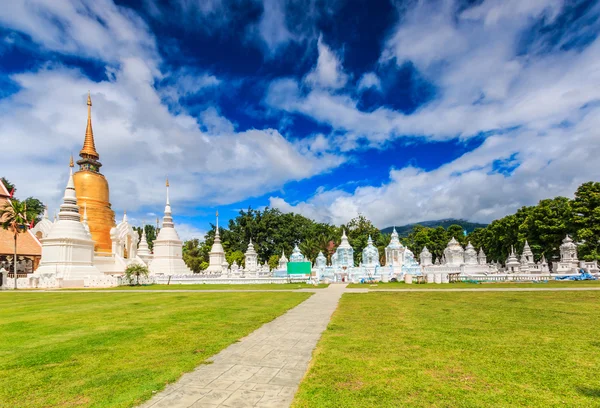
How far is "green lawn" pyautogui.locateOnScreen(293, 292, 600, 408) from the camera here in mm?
4641

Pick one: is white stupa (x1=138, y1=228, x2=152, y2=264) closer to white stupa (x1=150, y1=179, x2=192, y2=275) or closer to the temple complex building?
white stupa (x1=150, y1=179, x2=192, y2=275)

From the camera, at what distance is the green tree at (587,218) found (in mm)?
36438

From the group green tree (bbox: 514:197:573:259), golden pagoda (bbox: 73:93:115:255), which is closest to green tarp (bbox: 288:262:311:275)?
golden pagoda (bbox: 73:93:115:255)

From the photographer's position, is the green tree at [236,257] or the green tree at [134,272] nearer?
the green tree at [134,272]

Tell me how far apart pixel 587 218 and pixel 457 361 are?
133 feet

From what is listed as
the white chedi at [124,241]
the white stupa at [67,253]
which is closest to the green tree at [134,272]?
the white stupa at [67,253]

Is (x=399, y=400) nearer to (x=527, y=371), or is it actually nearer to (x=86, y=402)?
(x=527, y=371)

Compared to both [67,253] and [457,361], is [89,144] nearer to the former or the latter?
[67,253]

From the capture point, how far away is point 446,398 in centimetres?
461

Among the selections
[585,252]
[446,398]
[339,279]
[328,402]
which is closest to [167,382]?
[328,402]

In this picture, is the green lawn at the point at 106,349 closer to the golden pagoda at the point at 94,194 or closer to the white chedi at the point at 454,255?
the golden pagoda at the point at 94,194

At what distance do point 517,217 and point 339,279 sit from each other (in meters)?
30.8

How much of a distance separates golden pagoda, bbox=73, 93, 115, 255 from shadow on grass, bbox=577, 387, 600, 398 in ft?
152

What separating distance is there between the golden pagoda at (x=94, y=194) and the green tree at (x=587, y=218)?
51576mm
